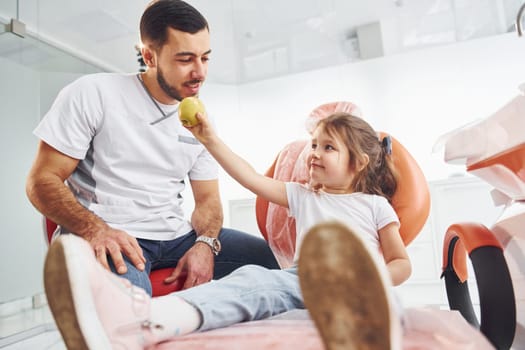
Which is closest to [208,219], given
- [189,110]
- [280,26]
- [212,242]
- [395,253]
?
[212,242]

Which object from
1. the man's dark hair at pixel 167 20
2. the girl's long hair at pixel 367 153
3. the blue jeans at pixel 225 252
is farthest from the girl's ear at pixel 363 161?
the man's dark hair at pixel 167 20

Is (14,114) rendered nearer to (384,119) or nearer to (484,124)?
(384,119)

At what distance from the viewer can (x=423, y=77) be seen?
6.06 feet

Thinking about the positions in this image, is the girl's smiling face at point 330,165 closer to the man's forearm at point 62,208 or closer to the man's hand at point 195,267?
the man's hand at point 195,267

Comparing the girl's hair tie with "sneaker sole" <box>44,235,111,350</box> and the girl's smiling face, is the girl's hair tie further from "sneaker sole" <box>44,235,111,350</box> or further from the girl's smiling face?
"sneaker sole" <box>44,235,111,350</box>

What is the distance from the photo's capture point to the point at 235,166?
0.96 metres

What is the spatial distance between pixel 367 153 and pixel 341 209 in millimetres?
179

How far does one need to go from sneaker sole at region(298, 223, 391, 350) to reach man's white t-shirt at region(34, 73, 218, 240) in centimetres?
75

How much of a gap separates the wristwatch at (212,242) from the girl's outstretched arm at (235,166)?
204mm

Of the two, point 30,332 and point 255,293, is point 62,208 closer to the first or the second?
point 255,293

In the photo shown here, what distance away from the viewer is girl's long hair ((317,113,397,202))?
42.8 inches

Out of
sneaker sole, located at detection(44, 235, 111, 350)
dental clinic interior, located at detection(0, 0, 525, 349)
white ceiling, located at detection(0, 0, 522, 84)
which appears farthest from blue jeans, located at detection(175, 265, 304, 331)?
white ceiling, located at detection(0, 0, 522, 84)

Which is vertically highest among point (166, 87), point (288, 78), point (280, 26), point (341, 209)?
point (280, 26)

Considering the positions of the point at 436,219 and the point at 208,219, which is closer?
the point at 208,219
